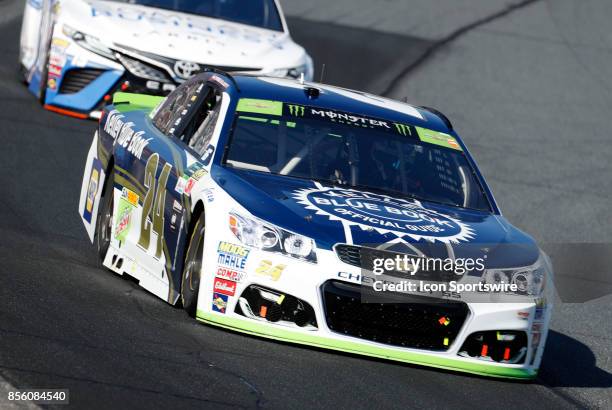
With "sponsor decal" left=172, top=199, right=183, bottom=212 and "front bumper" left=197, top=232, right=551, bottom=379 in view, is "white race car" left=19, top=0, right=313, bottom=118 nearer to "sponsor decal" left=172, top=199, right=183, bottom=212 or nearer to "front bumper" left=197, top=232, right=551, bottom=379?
"sponsor decal" left=172, top=199, right=183, bottom=212

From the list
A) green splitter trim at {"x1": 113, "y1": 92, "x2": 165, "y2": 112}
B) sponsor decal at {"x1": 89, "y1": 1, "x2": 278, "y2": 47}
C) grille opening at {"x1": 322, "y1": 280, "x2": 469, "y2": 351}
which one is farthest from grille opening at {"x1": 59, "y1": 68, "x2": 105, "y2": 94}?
grille opening at {"x1": 322, "y1": 280, "x2": 469, "y2": 351}

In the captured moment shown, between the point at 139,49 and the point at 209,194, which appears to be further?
the point at 139,49

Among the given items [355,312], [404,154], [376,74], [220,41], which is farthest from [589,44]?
[355,312]

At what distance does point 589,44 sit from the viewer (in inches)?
854

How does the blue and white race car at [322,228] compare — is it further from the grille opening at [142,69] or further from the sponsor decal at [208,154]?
the grille opening at [142,69]

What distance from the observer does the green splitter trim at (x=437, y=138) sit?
8695 millimetres

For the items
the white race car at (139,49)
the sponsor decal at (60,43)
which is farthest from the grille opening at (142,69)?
the sponsor decal at (60,43)

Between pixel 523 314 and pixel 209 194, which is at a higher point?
pixel 209 194

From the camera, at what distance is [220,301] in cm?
709

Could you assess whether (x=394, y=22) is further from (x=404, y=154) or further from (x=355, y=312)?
(x=355, y=312)

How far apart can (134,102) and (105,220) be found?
1.20 m

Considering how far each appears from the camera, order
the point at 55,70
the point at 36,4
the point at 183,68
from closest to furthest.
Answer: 1. the point at 183,68
2. the point at 55,70
3. the point at 36,4

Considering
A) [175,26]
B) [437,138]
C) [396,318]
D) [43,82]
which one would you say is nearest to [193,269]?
[396,318]

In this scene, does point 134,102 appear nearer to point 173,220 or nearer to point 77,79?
point 173,220
